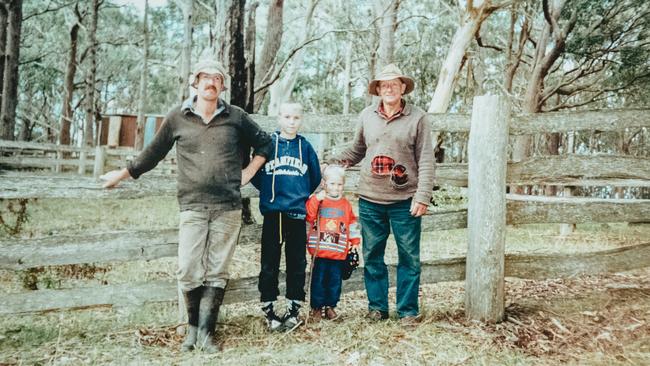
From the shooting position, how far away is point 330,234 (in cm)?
389

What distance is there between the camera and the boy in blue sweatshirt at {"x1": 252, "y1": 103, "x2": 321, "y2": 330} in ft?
12.4

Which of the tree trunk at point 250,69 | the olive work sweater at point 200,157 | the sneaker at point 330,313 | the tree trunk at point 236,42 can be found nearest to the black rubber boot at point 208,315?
the olive work sweater at point 200,157

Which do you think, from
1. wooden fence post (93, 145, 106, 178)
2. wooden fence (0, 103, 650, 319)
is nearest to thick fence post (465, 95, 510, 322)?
wooden fence (0, 103, 650, 319)

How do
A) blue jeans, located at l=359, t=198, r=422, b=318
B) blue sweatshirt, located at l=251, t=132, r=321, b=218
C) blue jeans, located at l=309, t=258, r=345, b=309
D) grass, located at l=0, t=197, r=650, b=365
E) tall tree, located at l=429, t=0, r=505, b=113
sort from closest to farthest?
grass, located at l=0, t=197, r=650, b=365
blue sweatshirt, located at l=251, t=132, r=321, b=218
blue jeans, located at l=359, t=198, r=422, b=318
blue jeans, located at l=309, t=258, r=345, b=309
tall tree, located at l=429, t=0, r=505, b=113

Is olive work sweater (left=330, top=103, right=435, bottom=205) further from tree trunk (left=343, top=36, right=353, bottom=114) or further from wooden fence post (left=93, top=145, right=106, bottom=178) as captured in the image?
tree trunk (left=343, top=36, right=353, bottom=114)

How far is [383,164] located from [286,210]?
0.80 m

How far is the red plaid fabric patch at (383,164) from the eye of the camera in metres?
3.80

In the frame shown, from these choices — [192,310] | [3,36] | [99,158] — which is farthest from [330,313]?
[3,36]

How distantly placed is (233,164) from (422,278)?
1.83 meters

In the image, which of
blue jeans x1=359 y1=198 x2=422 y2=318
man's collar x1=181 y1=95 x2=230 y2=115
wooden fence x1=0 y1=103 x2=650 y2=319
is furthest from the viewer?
blue jeans x1=359 y1=198 x2=422 y2=318

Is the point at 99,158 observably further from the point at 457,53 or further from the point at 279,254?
the point at 279,254

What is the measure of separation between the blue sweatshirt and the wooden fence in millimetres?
341

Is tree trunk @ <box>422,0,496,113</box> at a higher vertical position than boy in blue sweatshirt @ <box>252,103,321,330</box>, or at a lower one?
higher

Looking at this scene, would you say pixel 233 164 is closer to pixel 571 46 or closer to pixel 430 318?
pixel 430 318
